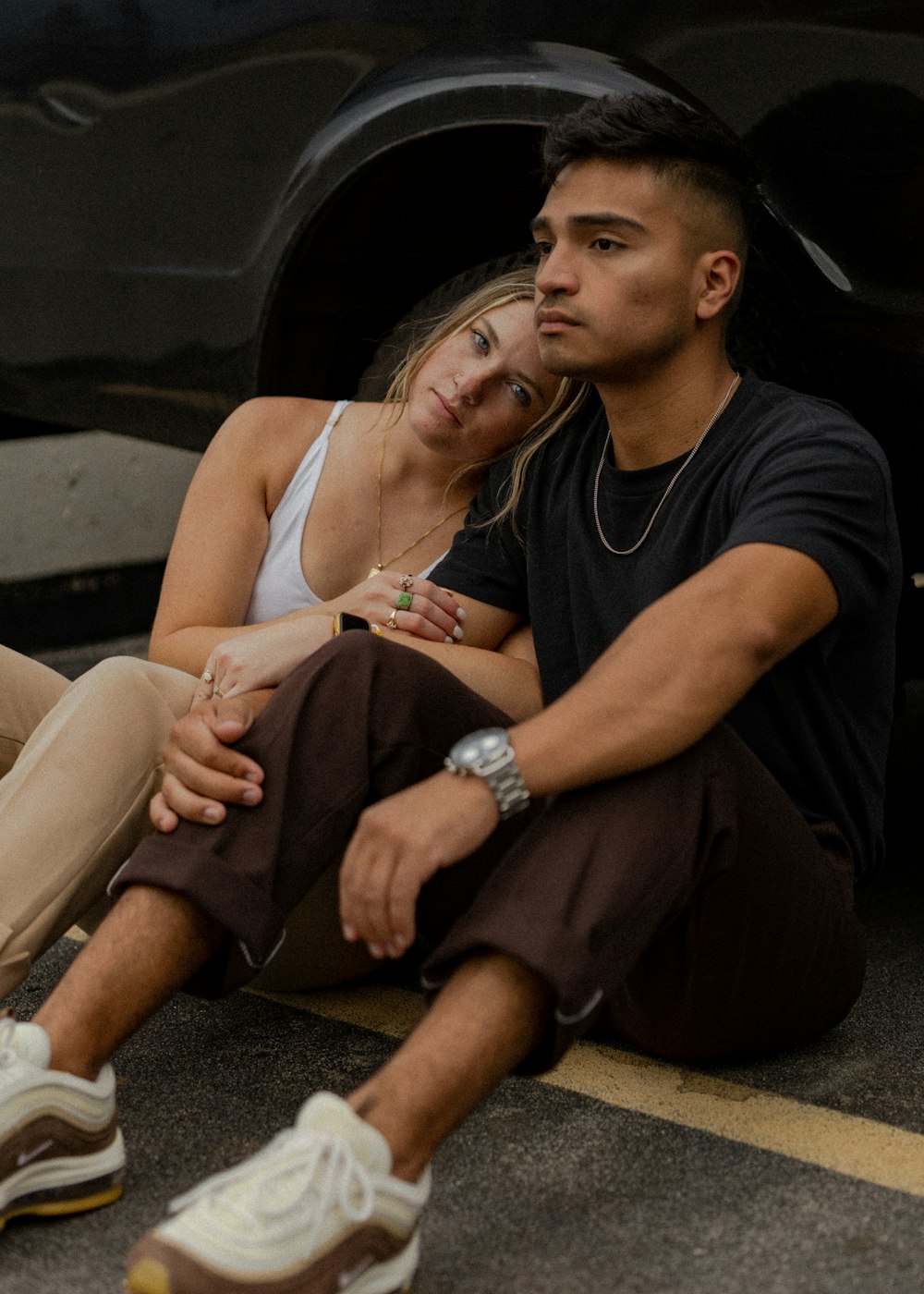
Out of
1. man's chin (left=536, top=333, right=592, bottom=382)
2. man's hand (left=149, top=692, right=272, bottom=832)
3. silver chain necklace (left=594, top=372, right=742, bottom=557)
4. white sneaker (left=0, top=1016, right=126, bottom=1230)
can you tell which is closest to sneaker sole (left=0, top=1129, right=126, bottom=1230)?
white sneaker (left=0, top=1016, right=126, bottom=1230)

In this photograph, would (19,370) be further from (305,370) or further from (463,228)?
(463,228)

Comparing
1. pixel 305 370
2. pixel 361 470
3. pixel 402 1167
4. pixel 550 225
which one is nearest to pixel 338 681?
pixel 402 1167

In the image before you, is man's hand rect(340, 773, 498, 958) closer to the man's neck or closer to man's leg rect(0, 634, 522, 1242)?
man's leg rect(0, 634, 522, 1242)

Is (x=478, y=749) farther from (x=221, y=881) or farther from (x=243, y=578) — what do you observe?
(x=243, y=578)

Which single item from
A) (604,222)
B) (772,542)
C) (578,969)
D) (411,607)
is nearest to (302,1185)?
(578,969)

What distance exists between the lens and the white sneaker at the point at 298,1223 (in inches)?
58.9

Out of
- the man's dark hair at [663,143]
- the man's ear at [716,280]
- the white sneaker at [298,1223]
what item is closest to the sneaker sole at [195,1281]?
the white sneaker at [298,1223]

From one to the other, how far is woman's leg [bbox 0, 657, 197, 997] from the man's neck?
2.52 feet

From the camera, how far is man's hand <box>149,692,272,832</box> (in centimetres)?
188

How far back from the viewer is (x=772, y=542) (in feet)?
6.28

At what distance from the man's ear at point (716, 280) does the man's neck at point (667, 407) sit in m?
0.08

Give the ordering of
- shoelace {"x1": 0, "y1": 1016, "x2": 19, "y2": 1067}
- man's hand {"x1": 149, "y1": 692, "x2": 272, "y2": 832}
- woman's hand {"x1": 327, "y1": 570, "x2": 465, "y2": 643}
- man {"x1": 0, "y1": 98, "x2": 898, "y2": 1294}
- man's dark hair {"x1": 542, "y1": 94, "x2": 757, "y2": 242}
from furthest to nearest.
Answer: woman's hand {"x1": 327, "y1": 570, "x2": 465, "y2": 643} < man's dark hair {"x1": 542, "y1": 94, "x2": 757, "y2": 242} < man's hand {"x1": 149, "y1": 692, "x2": 272, "y2": 832} < shoelace {"x1": 0, "y1": 1016, "x2": 19, "y2": 1067} < man {"x1": 0, "y1": 98, "x2": 898, "y2": 1294}

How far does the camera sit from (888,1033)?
90.7 inches

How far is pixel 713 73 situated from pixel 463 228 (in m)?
0.71
